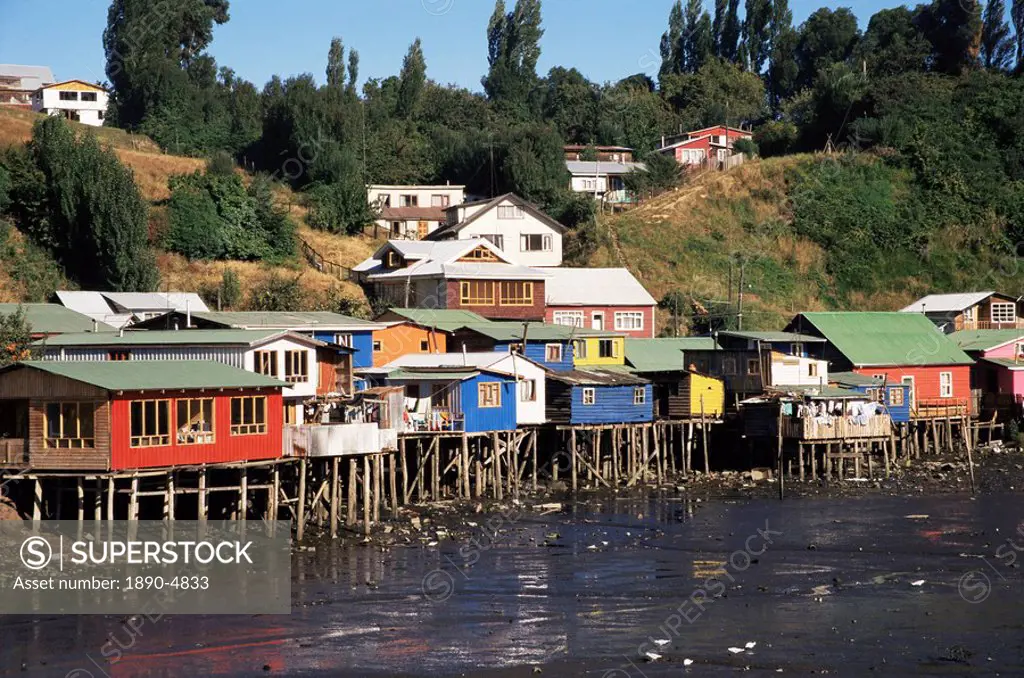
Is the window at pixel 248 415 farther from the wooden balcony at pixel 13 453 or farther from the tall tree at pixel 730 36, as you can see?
the tall tree at pixel 730 36

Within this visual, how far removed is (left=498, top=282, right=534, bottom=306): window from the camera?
72.5 m

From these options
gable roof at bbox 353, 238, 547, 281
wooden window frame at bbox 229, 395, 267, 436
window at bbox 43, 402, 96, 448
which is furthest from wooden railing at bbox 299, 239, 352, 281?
window at bbox 43, 402, 96, 448

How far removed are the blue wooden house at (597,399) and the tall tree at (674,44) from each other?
89.5 meters

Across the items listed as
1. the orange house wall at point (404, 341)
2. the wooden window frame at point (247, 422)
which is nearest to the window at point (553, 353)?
the orange house wall at point (404, 341)

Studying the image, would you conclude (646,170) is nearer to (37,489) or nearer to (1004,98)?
(1004,98)

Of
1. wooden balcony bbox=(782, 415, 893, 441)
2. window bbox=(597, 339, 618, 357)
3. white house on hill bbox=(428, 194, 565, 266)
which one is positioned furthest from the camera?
white house on hill bbox=(428, 194, 565, 266)

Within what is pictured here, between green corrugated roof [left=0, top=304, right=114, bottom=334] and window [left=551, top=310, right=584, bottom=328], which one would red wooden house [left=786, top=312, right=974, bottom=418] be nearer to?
window [left=551, top=310, right=584, bottom=328]

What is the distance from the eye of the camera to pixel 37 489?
1484 inches

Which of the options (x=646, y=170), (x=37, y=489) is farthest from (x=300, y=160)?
(x=37, y=489)

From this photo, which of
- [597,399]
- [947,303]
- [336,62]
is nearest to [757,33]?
[336,62]

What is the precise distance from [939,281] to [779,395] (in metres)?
39.0

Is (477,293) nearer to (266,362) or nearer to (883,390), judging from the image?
(883,390)

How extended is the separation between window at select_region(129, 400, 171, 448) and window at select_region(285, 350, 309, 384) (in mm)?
8487

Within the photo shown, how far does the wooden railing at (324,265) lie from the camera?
274ft
